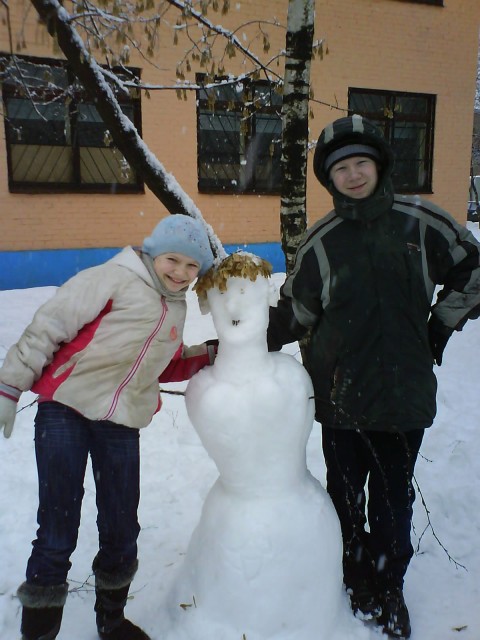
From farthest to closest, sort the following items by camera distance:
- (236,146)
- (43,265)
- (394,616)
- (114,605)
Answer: (236,146)
(43,265)
(394,616)
(114,605)

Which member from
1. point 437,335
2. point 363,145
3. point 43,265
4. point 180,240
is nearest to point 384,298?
point 437,335

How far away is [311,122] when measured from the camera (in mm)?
8461

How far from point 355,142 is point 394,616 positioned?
181 centimetres

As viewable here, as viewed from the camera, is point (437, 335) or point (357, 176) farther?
point (437, 335)

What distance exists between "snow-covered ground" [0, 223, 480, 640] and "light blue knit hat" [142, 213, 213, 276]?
4.09 ft

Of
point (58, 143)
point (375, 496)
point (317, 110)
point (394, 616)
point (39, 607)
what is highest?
point (317, 110)

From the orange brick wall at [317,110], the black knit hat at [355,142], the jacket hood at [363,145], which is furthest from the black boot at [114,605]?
the orange brick wall at [317,110]

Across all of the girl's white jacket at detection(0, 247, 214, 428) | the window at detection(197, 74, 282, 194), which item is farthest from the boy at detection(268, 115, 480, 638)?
the window at detection(197, 74, 282, 194)

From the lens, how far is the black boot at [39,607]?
1.85 metres

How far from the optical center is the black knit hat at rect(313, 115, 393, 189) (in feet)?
6.42

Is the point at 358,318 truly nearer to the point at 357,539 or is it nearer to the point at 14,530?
the point at 357,539

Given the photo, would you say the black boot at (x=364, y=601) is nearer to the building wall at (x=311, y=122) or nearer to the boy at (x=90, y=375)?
the boy at (x=90, y=375)

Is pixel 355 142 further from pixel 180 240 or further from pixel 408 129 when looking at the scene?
Result: pixel 408 129

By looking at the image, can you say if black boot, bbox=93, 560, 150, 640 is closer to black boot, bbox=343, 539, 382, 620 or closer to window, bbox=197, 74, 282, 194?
black boot, bbox=343, 539, 382, 620
